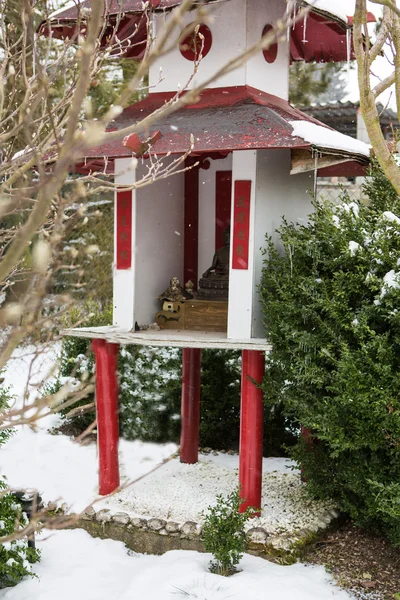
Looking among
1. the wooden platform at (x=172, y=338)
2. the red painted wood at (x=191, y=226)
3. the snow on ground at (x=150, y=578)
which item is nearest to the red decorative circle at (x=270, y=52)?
the red painted wood at (x=191, y=226)

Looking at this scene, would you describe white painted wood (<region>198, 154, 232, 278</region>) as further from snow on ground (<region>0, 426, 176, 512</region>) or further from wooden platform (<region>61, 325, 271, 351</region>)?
snow on ground (<region>0, 426, 176, 512</region>)

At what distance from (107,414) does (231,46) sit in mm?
2866

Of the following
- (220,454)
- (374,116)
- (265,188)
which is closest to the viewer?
(374,116)

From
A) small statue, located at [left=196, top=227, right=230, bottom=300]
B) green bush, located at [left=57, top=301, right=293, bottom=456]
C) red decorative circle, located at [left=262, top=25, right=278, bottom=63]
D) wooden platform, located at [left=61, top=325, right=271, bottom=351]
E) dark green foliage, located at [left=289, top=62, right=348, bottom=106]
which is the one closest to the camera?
wooden platform, located at [left=61, top=325, right=271, bottom=351]

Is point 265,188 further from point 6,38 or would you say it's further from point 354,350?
point 6,38

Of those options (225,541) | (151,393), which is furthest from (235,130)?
(151,393)

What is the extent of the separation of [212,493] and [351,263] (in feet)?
7.43

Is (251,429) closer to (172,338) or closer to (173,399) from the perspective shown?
(172,338)

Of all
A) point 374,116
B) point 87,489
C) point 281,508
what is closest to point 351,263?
point 374,116

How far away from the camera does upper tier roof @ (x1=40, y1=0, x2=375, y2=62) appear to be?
15.4 feet

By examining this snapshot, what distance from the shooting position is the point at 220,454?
6730 mm

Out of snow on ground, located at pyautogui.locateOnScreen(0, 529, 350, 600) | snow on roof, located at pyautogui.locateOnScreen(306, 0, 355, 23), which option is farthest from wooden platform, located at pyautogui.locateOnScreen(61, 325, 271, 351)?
snow on roof, located at pyautogui.locateOnScreen(306, 0, 355, 23)

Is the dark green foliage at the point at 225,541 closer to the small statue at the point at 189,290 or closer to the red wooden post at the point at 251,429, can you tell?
the red wooden post at the point at 251,429

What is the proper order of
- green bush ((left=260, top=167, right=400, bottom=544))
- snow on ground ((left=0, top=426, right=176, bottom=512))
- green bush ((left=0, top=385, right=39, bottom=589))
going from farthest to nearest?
snow on ground ((left=0, top=426, right=176, bottom=512)) → green bush ((left=0, top=385, right=39, bottom=589)) → green bush ((left=260, top=167, right=400, bottom=544))
